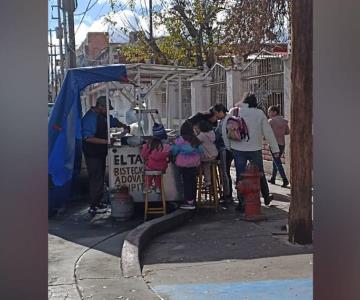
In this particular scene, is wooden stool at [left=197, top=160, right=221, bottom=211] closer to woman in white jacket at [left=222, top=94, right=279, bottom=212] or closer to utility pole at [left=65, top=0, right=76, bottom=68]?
woman in white jacket at [left=222, top=94, right=279, bottom=212]

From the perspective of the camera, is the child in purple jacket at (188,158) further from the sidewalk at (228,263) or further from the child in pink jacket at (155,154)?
the sidewalk at (228,263)

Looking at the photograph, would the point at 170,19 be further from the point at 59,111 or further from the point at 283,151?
the point at 59,111

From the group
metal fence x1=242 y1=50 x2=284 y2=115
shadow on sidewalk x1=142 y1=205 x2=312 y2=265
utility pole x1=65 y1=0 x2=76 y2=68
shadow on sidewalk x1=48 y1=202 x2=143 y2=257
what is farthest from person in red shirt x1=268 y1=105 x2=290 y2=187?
utility pole x1=65 y1=0 x2=76 y2=68

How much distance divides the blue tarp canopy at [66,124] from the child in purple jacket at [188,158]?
135 centimetres

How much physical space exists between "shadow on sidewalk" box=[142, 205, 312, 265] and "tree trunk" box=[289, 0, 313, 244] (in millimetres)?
313

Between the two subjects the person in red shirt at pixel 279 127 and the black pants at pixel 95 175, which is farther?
the person in red shirt at pixel 279 127

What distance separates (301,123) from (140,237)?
229 centimetres

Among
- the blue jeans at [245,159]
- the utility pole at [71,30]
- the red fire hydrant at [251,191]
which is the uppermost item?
the utility pole at [71,30]

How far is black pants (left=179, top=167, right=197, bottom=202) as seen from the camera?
9753mm

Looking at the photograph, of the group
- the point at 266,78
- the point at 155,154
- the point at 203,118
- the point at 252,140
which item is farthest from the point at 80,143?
the point at 266,78

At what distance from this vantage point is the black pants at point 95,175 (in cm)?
1030

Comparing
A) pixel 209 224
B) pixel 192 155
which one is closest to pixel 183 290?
pixel 209 224

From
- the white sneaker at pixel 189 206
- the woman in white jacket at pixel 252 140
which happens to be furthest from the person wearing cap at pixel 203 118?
the white sneaker at pixel 189 206

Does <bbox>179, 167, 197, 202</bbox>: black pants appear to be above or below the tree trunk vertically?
below
